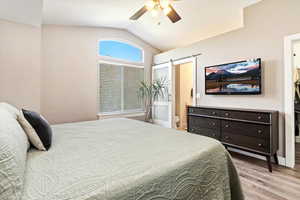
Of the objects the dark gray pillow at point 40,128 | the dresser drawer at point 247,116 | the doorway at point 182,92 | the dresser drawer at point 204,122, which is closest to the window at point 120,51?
the doorway at point 182,92

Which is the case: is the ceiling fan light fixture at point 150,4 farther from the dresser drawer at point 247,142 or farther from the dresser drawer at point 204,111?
the dresser drawer at point 247,142

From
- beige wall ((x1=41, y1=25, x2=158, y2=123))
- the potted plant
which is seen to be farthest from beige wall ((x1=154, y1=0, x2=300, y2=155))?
beige wall ((x1=41, y1=25, x2=158, y2=123))

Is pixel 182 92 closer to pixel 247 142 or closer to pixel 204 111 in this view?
pixel 204 111

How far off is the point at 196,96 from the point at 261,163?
1.84 meters

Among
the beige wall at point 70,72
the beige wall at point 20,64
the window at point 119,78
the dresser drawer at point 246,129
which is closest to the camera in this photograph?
the dresser drawer at point 246,129

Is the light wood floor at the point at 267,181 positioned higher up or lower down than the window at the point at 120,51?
lower down

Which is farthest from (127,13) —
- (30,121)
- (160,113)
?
(30,121)

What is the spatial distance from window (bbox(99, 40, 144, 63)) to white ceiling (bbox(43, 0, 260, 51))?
1.59 ft

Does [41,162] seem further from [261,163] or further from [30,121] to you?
[261,163]

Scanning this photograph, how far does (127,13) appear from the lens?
3.68 m

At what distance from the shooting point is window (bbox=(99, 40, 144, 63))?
14.8 ft

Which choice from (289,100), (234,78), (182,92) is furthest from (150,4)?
(182,92)

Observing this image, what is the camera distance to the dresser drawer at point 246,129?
2.41m

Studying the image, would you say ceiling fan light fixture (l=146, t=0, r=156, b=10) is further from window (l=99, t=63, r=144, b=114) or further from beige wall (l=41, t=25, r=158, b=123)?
window (l=99, t=63, r=144, b=114)
